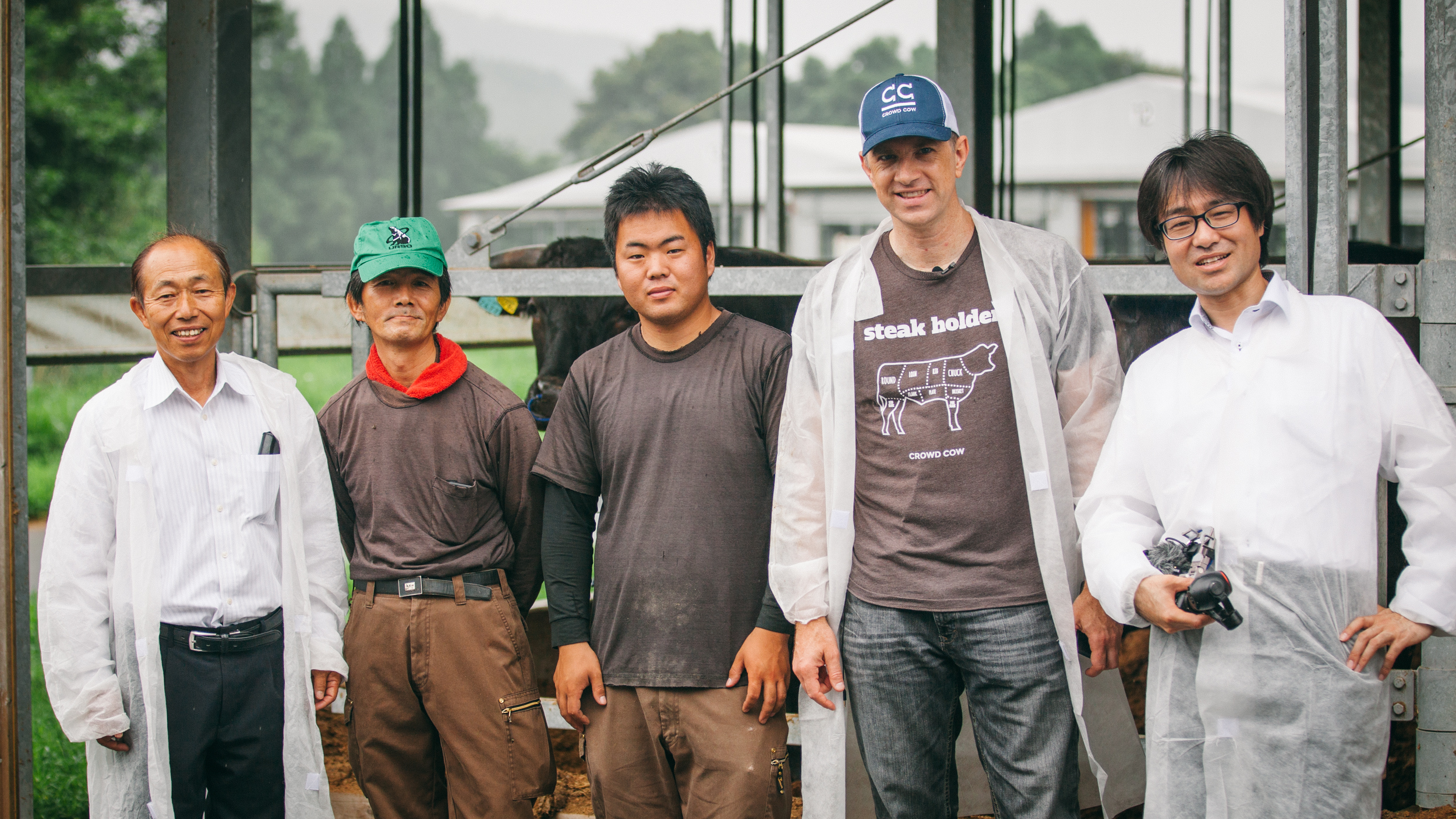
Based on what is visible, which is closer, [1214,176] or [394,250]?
[1214,176]

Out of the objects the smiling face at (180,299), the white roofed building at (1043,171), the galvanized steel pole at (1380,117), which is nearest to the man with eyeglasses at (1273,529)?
the smiling face at (180,299)

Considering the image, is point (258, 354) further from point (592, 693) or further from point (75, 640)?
point (592, 693)

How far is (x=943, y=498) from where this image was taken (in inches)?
85.0

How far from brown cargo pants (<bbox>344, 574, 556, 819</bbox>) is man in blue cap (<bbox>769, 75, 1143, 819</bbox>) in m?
0.63

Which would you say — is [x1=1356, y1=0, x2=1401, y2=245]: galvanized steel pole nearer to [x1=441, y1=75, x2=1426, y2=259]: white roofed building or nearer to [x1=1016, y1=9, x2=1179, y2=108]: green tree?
[x1=441, y1=75, x2=1426, y2=259]: white roofed building

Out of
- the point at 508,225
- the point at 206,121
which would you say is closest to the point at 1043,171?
the point at 206,121

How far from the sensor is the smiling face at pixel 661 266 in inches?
93.7

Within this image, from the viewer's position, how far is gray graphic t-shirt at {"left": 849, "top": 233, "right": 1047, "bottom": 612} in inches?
84.7

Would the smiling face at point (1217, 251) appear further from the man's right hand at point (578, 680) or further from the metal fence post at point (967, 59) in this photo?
the metal fence post at point (967, 59)

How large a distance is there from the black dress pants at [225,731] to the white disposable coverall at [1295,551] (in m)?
1.71

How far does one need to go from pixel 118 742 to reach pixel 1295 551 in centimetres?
228

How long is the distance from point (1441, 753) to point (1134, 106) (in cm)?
2786

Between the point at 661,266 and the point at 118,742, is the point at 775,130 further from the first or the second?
the point at 118,742

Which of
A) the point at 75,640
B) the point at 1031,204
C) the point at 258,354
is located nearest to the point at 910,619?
the point at 75,640
